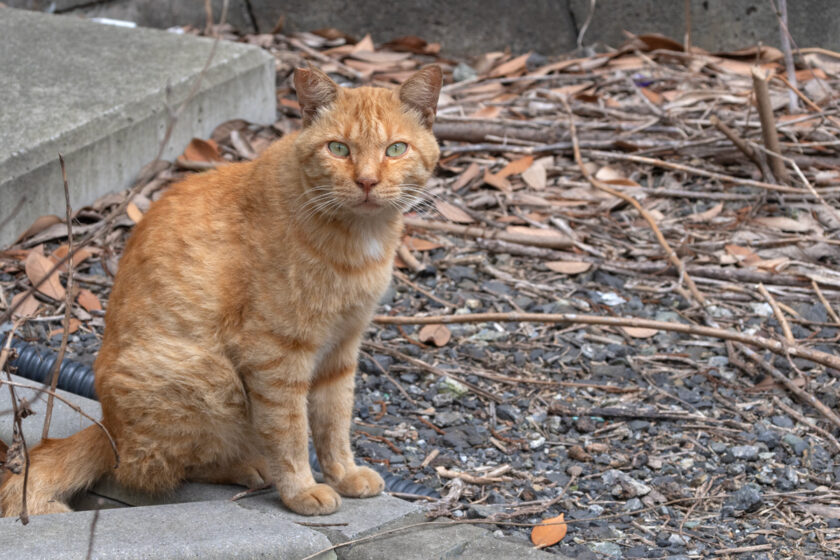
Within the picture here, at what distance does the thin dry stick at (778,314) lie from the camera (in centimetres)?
370

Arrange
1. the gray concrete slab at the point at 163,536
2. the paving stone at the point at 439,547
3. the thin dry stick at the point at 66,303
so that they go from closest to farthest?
the thin dry stick at the point at 66,303 → the gray concrete slab at the point at 163,536 → the paving stone at the point at 439,547

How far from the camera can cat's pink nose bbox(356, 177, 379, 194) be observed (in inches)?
105

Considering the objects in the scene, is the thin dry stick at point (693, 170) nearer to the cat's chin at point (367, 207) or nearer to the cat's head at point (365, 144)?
the cat's head at point (365, 144)

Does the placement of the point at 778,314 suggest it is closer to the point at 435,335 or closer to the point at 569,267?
the point at 569,267

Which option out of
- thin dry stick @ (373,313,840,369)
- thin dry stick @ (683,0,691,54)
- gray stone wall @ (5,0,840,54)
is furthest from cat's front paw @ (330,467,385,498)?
gray stone wall @ (5,0,840,54)

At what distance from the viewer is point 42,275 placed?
13.2 ft

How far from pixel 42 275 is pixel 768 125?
3.57 m

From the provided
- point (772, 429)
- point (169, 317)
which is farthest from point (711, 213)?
point (169, 317)

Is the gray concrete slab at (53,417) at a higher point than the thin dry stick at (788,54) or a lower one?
lower

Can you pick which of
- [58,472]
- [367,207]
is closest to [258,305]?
[367,207]

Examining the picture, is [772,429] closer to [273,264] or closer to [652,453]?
[652,453]

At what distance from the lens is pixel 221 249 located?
2824mm

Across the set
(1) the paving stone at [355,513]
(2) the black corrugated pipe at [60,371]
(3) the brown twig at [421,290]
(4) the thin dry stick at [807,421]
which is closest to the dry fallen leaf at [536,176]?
(3) the brown twig at [421,290]

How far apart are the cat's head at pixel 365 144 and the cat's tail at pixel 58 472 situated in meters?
0.99
